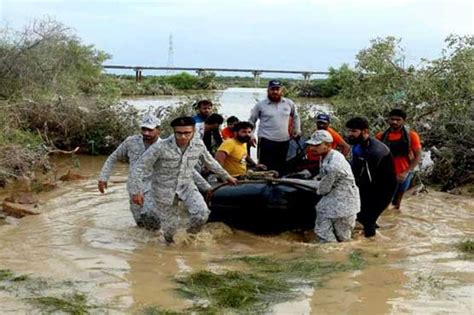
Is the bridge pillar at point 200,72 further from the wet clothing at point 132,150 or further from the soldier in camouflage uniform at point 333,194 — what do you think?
the soldier in camouflage uniform at point 333,194

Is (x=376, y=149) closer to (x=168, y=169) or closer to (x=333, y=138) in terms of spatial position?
(x=333, y=138)

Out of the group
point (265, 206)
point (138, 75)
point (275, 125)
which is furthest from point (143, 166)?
point (138, 75)

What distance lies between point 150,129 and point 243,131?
1.30 metres

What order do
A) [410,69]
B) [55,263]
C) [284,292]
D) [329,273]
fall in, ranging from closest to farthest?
1. [284,292]
2. [329,273]
3. [55,263]
4. [410,69]

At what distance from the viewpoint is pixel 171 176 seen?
809 cm

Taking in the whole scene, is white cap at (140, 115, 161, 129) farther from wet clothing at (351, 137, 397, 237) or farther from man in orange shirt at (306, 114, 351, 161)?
wet clothing at (351, 137, 397, 237)

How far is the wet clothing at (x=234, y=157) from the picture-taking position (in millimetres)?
9328

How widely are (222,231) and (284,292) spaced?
258 cm

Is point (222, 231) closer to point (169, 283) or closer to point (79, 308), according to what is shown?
point (169, 283)

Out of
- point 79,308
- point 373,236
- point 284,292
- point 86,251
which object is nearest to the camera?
point 79,308

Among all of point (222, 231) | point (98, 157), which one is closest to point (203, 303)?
point (222, 231)

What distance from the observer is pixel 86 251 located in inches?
328

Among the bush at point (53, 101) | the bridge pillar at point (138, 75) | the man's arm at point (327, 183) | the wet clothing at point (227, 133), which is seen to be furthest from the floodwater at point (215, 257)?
the bridge pillar at point (138, 75)

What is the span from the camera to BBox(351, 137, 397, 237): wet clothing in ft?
27.5
